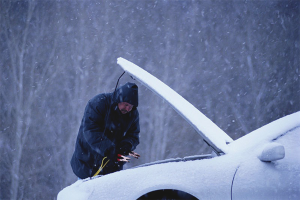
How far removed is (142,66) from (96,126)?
10.0ft

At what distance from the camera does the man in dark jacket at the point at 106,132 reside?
2605mm

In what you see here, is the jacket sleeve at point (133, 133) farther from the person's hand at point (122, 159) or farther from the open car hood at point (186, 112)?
the open car hood at point (186, 112)

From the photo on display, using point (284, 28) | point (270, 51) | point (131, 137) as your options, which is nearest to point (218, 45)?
point (270, 51)

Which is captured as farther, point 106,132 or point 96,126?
point 106,132

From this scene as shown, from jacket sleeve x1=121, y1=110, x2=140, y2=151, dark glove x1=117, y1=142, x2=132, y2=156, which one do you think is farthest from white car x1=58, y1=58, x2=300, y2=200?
jacket sleeve x1=121, y1=110, x2=140, y2=151

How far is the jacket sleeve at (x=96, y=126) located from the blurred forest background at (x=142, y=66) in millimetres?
2849

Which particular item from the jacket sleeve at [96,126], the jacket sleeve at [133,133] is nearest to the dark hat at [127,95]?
the jacket sleeve at [96,126]

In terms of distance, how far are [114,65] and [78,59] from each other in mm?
757

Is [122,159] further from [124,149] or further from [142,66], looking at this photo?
[142,66]

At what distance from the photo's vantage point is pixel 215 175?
178 cm

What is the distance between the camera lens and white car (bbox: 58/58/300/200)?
1.76 metres

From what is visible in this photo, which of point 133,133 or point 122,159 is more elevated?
point 133,133

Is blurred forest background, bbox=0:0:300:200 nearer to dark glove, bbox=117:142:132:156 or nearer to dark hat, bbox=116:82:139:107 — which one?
dark glove, bbox=117:142:132:156

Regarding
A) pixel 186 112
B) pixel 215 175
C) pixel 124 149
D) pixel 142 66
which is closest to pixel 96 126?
pixel 124 149
